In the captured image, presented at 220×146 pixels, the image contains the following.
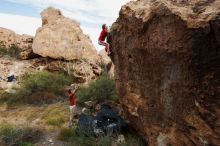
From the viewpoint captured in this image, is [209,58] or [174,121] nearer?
[209,58]

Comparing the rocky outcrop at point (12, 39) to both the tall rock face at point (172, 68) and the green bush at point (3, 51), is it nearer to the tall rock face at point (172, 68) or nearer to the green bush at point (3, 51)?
the green bush at point (3, 51)

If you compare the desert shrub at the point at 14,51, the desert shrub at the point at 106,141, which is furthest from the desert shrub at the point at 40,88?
the desert shrub at the point at 106,141

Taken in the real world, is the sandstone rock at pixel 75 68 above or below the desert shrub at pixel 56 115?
above

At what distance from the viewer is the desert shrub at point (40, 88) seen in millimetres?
21541

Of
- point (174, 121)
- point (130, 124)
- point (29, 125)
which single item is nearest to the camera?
point (174, 121)

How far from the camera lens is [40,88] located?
A: 74.1 feet

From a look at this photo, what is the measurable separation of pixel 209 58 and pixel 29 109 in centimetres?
1388

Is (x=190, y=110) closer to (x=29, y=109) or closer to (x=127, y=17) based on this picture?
(x=127, y=17)

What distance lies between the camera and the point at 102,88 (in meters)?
18.8

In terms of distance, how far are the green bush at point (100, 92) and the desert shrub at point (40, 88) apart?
2854 mm

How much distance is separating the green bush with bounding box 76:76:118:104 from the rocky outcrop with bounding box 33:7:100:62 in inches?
276

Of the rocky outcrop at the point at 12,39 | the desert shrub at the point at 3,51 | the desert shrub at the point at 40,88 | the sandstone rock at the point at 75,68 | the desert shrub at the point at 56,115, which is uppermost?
the rocky outcrop at the point at 12,39

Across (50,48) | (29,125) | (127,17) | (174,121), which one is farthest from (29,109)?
(174,121)

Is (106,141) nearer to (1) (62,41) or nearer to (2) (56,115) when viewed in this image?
(2) (56,115)
